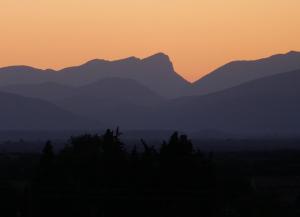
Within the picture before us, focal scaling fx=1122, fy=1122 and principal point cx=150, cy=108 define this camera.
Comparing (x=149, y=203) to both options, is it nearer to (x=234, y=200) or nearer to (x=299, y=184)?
(x=234, y=200)

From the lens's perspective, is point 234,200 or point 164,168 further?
point 234,200

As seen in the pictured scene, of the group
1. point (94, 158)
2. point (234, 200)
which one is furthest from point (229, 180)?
point (94, 158)

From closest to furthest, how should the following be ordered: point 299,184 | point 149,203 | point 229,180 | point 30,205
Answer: point 30,205, point 149,203, point 229,180, point 299,184

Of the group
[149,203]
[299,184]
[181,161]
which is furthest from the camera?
[299,184]

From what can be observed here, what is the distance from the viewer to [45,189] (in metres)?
38.2

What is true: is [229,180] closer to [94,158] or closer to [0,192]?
[94,158]

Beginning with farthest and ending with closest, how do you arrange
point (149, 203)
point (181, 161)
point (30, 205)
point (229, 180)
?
point (229, 180) < point (181, 161) < point (149, 203) < point (30, 205)

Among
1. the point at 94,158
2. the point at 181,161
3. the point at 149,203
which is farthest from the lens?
the point at 94,158

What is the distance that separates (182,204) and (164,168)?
337cm

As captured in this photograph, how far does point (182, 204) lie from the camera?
3497 centimetres

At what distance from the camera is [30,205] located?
3334 cm

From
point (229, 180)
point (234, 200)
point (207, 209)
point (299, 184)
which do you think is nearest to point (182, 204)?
point (207, 209)

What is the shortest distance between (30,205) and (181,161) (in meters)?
7.23

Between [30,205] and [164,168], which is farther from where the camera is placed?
[164,168]
